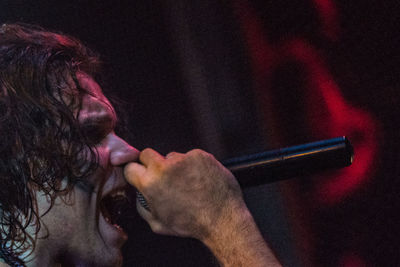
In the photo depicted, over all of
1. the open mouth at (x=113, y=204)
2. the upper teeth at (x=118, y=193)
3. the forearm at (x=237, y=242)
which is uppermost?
the forearm at (x=237, y=242)

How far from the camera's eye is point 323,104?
144 centimetres

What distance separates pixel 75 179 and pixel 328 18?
2.96ft

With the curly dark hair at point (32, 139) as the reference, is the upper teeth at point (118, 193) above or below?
below

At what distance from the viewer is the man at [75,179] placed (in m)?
1.03

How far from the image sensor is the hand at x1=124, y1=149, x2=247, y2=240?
40.1 inches

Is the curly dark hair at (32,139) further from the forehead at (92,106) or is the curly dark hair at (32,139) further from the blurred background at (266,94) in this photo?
the blurred background at (266,94)

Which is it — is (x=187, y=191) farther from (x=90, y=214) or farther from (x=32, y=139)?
(x=32, y=139)

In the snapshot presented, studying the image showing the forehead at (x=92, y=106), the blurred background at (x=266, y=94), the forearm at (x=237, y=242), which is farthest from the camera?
the blurred background at (x=266, y=94)

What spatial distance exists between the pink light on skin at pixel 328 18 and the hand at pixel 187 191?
2.08 feet

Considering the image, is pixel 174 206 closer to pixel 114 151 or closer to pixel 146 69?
pixel 114 151

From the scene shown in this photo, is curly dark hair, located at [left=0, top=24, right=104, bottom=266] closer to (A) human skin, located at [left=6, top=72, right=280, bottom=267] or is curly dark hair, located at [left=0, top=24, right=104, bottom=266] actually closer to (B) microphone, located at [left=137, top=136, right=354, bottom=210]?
(A) human skin, located at [left=6, top=72, right=280, bottom=267]

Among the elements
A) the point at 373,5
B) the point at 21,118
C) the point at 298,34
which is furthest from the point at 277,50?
the point at 21,118

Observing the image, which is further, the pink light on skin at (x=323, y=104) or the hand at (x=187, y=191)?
the pink light on skin at (x=323, y=104)

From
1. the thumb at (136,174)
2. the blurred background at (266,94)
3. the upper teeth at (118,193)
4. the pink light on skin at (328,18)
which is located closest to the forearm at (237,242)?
the thumb at (136,174)
